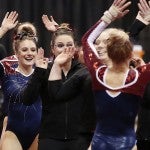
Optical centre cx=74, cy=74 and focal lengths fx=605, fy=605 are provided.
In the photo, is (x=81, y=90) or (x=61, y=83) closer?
(x=61, y=83)

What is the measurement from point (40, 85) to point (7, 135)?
76 cm

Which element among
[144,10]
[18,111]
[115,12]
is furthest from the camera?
[18,111]

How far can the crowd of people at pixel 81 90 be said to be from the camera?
4141 millimetres

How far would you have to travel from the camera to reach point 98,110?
422 cm

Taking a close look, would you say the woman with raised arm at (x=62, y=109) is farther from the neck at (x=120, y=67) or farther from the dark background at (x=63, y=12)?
the dark background at (x=63, y=12)

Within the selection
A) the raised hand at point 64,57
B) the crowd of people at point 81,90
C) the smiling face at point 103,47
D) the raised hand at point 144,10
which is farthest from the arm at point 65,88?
the raised hand at point 144,10

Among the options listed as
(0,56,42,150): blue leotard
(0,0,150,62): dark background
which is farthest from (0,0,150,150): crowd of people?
(0,0,150,62): dark background

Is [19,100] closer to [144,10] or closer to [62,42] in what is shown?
[62,42]

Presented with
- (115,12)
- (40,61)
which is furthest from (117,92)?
(40,61)

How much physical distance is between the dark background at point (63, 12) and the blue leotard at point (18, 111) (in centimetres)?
278

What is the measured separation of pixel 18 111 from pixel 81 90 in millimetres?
1187

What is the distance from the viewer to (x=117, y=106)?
13.5 ft

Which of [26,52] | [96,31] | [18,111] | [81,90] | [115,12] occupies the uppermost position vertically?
[115,12]

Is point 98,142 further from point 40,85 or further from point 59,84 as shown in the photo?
point 40,85
